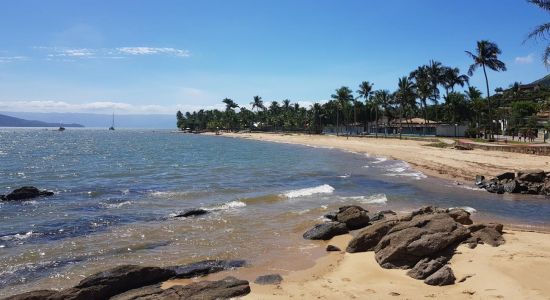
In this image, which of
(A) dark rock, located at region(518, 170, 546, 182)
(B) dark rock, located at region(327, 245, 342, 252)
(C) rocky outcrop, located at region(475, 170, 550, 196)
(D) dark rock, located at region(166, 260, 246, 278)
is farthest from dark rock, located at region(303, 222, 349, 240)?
(A) dark rock, located at region(518, 170, 546, 182)

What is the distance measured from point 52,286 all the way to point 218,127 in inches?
7230

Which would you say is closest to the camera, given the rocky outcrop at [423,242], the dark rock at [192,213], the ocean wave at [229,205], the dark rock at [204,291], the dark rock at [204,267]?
the dark rock at [204,291]

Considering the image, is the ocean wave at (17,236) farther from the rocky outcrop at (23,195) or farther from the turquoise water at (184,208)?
the rocky outcrop at (23,195)

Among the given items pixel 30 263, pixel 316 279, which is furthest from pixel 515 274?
pixel 30 263

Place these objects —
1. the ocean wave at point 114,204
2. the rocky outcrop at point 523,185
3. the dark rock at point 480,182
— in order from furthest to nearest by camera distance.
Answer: the dark rock at point 480,182, the rocky outcrop at point 523,185, the ocean wave at point 114,204

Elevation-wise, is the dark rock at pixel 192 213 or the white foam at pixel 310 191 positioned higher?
the dark rock at pixel 192 213

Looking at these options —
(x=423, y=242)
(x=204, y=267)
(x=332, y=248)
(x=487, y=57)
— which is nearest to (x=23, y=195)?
(x=204, y=267)

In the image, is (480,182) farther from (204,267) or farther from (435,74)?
(435,74)

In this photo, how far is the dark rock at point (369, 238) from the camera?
1362cm

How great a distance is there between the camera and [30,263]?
13766 mm

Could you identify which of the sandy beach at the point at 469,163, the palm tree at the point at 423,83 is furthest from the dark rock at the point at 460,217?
the palm tree at the point at 423,83

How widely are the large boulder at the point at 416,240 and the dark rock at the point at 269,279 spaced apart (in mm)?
2793

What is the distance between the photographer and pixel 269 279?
11.6 metres

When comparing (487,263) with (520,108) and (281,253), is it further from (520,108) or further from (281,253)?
(520,108)
